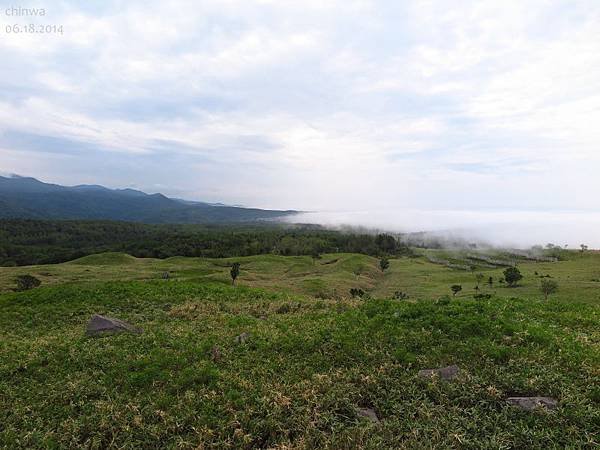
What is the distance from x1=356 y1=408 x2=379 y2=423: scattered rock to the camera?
9.47m

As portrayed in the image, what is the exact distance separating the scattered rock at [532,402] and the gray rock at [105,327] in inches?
613

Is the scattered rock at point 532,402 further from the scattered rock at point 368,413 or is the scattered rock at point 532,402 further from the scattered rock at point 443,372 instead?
the scattered rock at point 368,413

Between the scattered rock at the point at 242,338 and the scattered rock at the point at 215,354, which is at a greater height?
the scattered rock at the point at 242,338

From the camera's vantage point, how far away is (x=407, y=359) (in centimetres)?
1182

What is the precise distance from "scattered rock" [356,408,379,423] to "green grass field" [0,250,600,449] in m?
0.20

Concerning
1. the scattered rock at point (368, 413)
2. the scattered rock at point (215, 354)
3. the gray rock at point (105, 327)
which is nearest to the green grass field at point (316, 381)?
the scattered rock at point (215, 354)

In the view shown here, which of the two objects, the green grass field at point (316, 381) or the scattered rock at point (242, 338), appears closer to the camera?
the green grass field at point (316, 381)

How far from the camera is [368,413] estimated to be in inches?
382

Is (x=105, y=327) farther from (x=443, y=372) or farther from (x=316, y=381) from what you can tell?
(x=443, y=372)

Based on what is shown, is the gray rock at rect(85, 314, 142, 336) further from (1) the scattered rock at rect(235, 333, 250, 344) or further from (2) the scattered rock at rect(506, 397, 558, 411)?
(2) the scattered rock at rect(506, 397, 558, 411)

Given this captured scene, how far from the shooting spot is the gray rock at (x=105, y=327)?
16.5 meters

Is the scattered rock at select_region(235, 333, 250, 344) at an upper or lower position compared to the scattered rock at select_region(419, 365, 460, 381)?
lower

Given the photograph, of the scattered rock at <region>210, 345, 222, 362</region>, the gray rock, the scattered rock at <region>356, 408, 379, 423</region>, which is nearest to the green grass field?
the scattered rock at <region>210, 345, 222, 362</region>

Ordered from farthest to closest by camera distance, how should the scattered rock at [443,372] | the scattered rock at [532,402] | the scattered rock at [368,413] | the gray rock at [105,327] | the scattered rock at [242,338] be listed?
the gray rock at [105,327]
the scattered rock at [242,338]
the scattered rock at [443,372]
the scattered rock at [368,413]
the scattered rock at [532,402]
